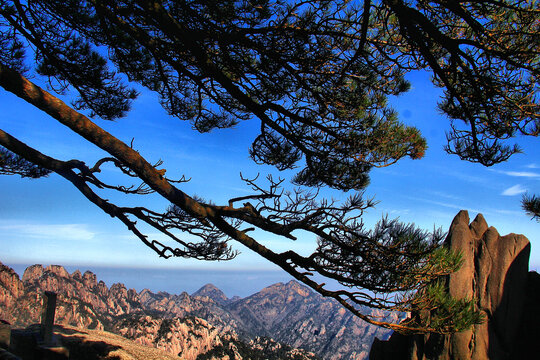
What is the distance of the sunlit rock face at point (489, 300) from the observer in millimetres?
9078

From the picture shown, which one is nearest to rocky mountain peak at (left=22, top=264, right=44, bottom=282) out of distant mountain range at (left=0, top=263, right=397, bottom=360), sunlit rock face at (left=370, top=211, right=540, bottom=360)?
distant mountain range at (left=0, top=263, right=397, bottom=360)

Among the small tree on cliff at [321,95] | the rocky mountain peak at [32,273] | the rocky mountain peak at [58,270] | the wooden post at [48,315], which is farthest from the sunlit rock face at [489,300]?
the rocky mountain peak at [32,273]

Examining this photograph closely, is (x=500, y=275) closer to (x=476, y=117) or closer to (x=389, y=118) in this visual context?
(x=476, y=117)

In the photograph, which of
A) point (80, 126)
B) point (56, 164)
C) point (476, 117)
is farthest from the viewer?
point (476, 117)

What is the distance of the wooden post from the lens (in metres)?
7.29

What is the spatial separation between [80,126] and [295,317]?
174313 millimetres

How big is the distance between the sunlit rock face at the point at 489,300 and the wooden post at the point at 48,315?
8488 millimetres

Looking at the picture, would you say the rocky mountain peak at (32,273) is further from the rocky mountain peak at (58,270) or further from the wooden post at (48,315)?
the wooden post at (48,315)

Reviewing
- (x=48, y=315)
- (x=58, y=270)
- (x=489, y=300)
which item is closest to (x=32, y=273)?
(x=58, y=270)

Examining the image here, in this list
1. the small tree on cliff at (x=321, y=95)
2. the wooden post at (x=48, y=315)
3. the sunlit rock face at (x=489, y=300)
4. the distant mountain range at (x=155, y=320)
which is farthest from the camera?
the distant mountain range at (x=155, y=320)

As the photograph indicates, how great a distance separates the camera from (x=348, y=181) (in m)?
5.85

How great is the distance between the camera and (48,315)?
741 cm

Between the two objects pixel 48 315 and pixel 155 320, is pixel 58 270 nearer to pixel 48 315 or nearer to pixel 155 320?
pixel 155 320

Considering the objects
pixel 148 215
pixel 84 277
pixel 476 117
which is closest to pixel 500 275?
pixel 476 117
